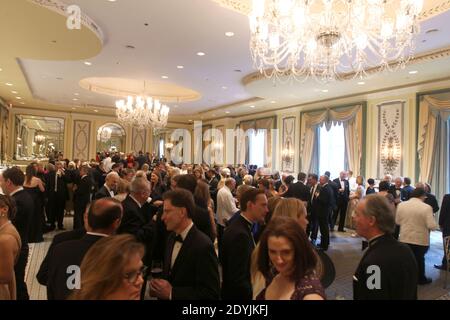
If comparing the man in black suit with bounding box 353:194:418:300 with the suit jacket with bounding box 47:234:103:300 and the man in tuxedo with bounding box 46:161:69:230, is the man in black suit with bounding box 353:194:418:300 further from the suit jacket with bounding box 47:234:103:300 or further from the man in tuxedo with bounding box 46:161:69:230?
the man in tuxedo with bounding box 46:161:69:230

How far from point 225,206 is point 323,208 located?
97.8 inches

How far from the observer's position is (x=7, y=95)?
11.2 m

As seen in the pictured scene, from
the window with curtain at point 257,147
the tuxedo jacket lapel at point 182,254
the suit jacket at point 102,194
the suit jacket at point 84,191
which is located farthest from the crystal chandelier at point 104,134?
the tuxedo jacket lapel at point 182,254

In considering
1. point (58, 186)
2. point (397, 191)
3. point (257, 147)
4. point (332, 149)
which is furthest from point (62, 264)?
point (257, 147)

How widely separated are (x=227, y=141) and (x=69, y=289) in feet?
46.3

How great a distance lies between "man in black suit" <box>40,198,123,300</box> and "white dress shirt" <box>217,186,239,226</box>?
289 cm

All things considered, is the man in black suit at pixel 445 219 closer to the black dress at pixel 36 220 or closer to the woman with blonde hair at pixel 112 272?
the woman with blonde hair at pixel 112 272

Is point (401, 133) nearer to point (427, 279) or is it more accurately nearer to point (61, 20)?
point (427, 279)

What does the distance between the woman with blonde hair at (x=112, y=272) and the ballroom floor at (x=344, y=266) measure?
317cm

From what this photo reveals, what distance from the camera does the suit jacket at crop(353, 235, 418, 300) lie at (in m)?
1.72

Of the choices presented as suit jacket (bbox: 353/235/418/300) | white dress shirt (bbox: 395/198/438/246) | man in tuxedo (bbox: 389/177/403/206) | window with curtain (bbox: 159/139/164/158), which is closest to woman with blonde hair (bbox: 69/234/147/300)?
suit jacket (bbox: 353/235/418/300)

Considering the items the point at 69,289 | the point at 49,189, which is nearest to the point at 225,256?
the point at 69,289

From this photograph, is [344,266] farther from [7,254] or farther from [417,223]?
[7,254]

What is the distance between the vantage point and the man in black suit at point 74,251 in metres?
1.67
